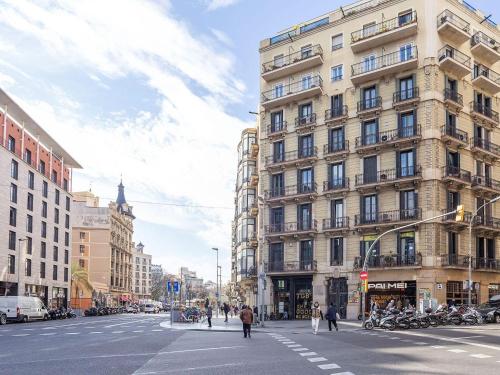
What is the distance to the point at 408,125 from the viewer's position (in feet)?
153

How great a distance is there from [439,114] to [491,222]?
32.0 ft

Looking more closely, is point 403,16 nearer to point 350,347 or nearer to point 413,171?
point 413,171

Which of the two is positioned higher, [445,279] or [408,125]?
[408,125]

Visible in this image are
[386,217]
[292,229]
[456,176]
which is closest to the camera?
[456,176]

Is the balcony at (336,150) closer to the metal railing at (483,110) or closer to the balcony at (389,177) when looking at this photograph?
the balcony at (389,177)

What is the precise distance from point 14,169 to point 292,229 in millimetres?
30062

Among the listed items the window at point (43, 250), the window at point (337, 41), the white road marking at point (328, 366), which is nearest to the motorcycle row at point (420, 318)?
the white road marking at point (328, 366)

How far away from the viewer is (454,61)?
4594cm

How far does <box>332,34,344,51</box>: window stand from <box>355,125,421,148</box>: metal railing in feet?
27.3

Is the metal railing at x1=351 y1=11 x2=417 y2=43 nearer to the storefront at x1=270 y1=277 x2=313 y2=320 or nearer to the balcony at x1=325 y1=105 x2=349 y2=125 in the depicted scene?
the balcony at x1=325 y1=105 x2=349 y2=125

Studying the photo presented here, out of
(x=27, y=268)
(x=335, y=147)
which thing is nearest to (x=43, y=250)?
(x=27, y=268)

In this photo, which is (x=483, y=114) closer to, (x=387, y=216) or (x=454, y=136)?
(x=454, y=136)

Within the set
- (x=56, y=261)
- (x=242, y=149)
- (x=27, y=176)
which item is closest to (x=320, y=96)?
(x=242, y=149)

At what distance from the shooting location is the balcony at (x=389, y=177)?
148 feet
